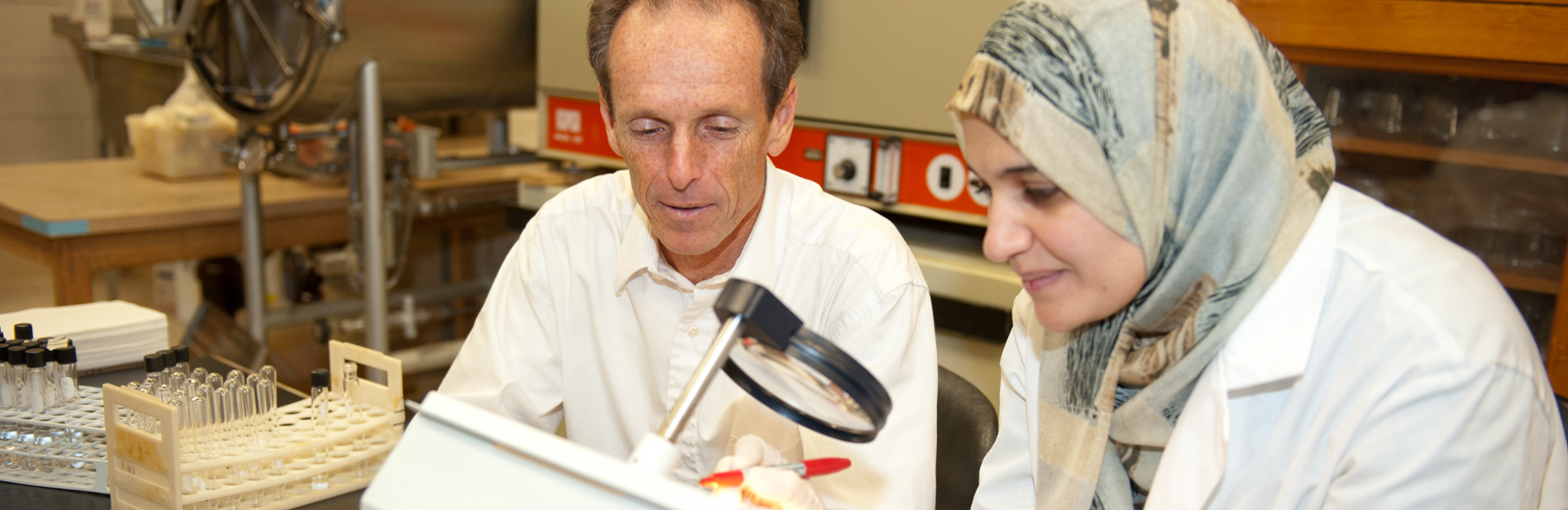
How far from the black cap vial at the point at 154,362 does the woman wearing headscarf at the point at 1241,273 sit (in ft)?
2.65

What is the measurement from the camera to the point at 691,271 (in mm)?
1290

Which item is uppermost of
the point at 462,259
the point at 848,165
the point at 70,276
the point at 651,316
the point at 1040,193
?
the point at 1040,193

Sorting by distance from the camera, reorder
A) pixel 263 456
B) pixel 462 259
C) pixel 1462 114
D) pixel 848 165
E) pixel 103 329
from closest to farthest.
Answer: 1. pixel 263 456
2. pixel 103 329
3. pixel 1462 114
4. pixel 848 165
5. pixel 462 259

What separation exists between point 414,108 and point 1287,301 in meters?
2.27

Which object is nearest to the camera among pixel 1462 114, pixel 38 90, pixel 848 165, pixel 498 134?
pixel 1462 114

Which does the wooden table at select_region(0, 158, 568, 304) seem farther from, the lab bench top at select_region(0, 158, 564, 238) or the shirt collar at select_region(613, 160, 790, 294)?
the shirt collar at select_region(613, 160, 790, 294)

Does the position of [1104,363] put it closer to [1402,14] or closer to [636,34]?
[636,34]

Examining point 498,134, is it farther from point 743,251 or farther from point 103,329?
point 743,251

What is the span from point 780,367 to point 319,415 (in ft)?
2.49

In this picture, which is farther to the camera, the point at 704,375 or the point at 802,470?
the point at 802,470

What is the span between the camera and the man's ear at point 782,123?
1.21 metres

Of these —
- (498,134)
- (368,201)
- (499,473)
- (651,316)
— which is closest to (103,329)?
(651,316)

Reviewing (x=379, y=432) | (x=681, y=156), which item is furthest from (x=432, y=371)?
(x=681, y=156)

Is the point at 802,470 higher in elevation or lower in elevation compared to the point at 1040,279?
lower
